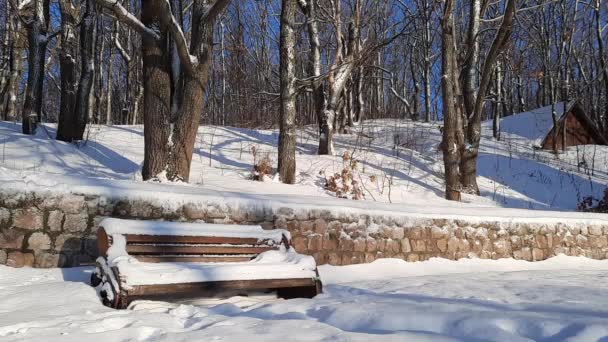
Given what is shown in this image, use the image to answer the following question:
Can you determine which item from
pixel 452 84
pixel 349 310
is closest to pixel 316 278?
pixel 349 310

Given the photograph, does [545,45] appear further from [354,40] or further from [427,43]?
[354,40]

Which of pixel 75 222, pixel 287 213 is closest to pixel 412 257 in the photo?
pixel 287 213

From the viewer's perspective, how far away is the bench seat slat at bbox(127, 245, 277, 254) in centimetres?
366

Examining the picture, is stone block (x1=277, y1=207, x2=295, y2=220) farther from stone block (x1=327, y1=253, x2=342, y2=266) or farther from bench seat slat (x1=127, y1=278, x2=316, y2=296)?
bench seat slat (x1=127, y1=278, x2=316, y2=296)

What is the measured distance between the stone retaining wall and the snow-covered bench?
0.62 meters

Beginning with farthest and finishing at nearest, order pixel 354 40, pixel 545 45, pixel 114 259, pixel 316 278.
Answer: pixel 545 45
pixel 354 40
pixel 316 278
pixel 114 259

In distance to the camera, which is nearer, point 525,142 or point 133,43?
point 525,142

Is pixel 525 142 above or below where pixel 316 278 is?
above

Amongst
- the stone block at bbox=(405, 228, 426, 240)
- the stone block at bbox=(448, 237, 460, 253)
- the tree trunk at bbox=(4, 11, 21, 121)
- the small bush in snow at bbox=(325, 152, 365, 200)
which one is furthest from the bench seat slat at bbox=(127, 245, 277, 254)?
the tree trunk at bbox=(4, 11, 21, 121)

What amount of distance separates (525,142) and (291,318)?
1714 cm

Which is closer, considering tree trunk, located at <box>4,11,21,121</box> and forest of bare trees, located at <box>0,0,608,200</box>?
forest of bare trees, located at <box>0,0,608,200</box>

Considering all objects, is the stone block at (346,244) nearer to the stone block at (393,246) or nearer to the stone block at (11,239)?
the stone block at (393,246)

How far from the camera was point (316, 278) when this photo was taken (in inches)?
156

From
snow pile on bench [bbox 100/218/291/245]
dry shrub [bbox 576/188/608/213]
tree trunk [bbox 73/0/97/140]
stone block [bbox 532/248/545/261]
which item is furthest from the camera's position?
dry shrub [bbox 576/188/608/213]
